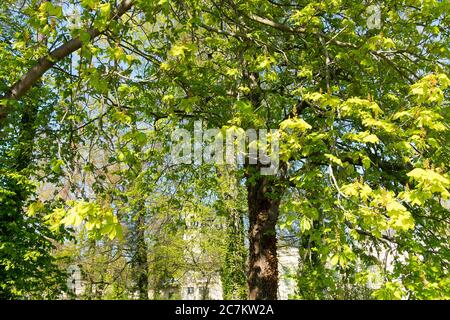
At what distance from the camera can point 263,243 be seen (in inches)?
367

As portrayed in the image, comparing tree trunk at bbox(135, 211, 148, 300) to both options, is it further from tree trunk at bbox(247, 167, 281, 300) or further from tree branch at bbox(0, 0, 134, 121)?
tree branch at bbox(0, 0, 134, 121)

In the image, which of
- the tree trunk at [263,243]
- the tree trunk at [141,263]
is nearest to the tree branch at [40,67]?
the tree trunk at [263,243]

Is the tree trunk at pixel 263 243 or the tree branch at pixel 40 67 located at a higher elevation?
the tree branch at pixel 40 67

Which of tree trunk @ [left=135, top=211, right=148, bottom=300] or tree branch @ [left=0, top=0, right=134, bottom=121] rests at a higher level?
tree branch @ [left=0, top=0, right=134, bottom=121]

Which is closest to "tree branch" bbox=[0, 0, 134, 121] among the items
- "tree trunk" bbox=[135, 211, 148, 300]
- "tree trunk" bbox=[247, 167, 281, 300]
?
"tree trunk" bbox=[247, 167, 281, 300]

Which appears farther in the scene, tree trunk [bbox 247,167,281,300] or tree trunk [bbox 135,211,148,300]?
tree trunk [bbox 135,211,148,300]

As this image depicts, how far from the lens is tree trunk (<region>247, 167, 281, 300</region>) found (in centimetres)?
907

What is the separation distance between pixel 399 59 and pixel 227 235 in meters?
9.63

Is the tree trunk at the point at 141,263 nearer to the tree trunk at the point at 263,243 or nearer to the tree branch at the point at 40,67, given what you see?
the tree trunk at the point at 263,243

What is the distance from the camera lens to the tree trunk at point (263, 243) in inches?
357

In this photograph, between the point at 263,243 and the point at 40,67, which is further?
the point at 263,243

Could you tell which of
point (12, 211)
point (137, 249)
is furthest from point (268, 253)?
point (137, 249)

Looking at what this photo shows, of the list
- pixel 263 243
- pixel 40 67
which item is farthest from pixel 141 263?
pixel 40 67

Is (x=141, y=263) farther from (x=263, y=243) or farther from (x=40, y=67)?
(x=40, y=67)
